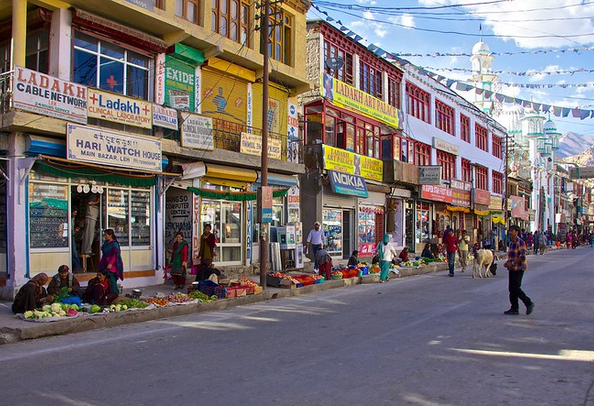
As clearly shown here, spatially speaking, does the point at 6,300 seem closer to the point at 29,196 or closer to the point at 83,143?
the point at 29,196

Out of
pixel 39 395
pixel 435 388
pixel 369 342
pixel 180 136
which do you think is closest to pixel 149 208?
pixel 180 136

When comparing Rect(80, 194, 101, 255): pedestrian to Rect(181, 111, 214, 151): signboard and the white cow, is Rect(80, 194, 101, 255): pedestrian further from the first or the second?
the white cow

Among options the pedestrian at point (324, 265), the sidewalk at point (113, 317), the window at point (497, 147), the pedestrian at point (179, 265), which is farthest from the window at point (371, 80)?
the window at point (497, 147)

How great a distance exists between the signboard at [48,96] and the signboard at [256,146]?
6422 millimetres

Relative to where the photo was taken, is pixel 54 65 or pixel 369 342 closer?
pixel 369 342

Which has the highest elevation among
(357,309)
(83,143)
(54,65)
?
(54,65)

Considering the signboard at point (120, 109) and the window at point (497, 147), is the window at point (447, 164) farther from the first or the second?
the signboard at point (120, 109)

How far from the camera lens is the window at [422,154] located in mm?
35000

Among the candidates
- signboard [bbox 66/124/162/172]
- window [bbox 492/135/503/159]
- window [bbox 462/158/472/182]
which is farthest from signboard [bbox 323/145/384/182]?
window [bbox 492/135/503/159]

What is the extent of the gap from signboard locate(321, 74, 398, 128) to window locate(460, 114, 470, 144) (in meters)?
13.8

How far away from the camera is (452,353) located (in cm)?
784

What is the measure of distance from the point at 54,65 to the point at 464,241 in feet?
55.4

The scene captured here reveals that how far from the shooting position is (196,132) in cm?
1734

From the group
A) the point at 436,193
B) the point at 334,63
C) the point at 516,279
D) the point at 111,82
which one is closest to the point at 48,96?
the point at 111,82
